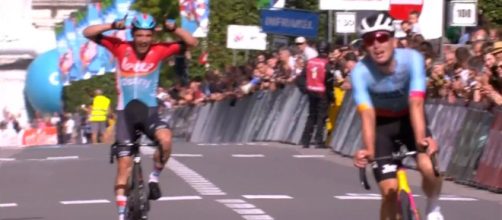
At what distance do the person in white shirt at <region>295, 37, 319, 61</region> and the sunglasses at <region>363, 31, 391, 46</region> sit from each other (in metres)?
18.2

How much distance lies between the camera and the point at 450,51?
74.7 feet

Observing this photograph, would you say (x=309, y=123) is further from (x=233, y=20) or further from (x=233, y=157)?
(x=233, y=20)

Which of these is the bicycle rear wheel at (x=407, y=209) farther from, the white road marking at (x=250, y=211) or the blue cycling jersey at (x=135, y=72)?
the white road marking at (x=250, y=211)

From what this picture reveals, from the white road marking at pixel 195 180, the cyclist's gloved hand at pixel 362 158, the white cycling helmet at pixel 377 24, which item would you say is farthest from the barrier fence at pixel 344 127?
the cyclist's gloved hand at pixel 362 158

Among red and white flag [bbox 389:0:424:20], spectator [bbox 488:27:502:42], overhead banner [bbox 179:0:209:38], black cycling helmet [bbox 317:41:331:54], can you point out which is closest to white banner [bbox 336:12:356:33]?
black cycling helmet [bbox 317:41:331:54]

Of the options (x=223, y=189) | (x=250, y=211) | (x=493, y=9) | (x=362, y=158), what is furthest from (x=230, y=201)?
(x=493, y=9)

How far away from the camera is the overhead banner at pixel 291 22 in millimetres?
33281

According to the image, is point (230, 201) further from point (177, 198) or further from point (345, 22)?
point (345, 22)

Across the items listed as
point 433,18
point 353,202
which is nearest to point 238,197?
point 353,202

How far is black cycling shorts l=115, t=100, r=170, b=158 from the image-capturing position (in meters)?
14.9

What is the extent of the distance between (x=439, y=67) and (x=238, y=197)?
16.1 ft

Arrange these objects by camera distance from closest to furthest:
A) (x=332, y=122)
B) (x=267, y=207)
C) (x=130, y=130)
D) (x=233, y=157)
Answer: (x=130, y=130) → (x=267, y=207) → (x=233, y=157) → (x=332, y=122)

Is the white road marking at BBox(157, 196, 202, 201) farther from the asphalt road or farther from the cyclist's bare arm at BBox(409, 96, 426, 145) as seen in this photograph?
the cyclist's bare arm at BBox(409, 96, 426, 145)

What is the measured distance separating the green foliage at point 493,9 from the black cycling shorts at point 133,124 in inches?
860
